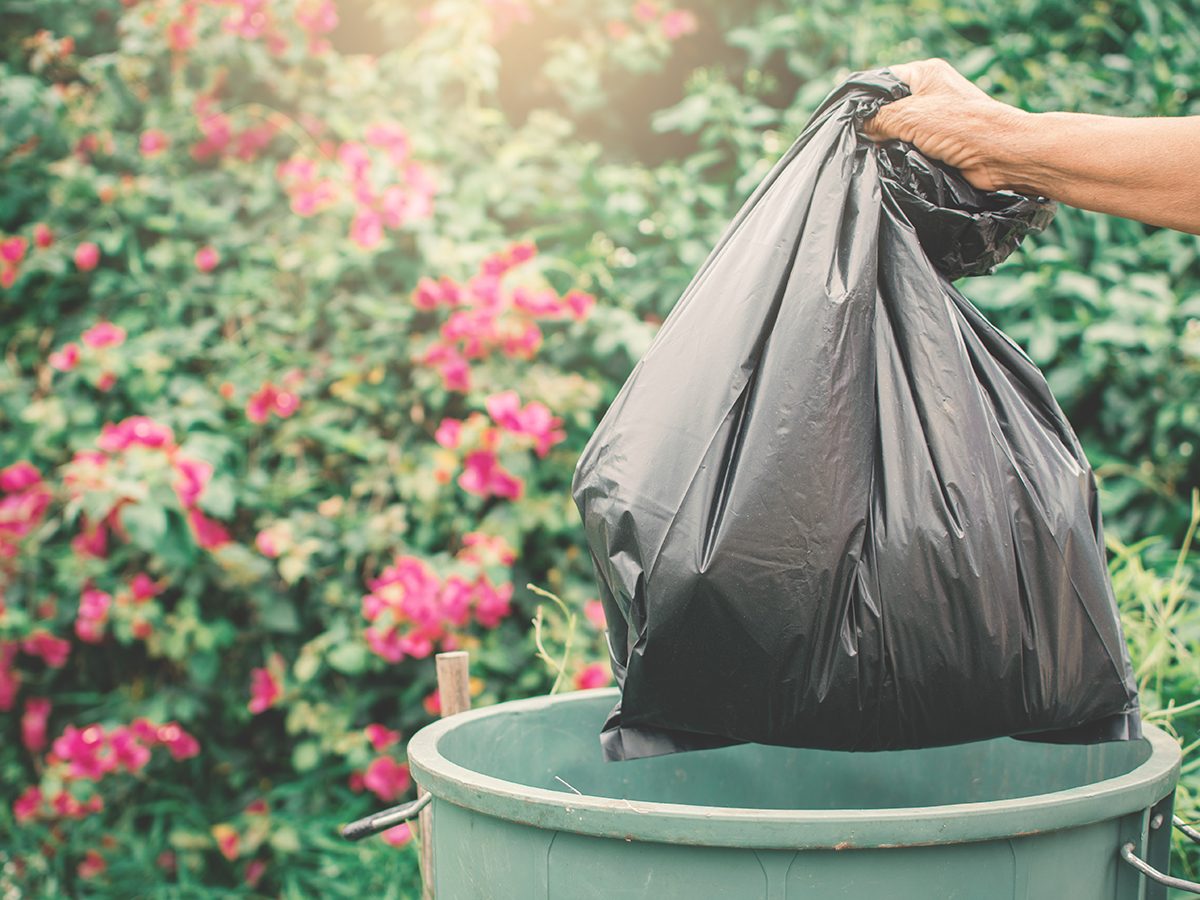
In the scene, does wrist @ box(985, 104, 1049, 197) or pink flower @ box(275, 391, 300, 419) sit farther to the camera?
pink flower @ box(275, 391, 300, 419)

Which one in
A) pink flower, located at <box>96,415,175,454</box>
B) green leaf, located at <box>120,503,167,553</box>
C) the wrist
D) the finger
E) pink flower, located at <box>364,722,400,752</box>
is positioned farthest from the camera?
pink flower, located at <box>364,722,400,752</box>

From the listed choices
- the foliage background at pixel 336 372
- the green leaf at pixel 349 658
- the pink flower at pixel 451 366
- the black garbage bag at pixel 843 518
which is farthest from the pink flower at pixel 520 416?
the black garbage bag at pixel 843 518

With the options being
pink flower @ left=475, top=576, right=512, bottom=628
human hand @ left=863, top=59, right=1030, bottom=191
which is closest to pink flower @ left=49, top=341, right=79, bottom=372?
pink flower @ left=475, top=576, right=512, bottom=628

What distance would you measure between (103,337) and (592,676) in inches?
59.7

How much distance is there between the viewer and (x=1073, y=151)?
3.85 ft

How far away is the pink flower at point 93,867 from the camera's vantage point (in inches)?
107

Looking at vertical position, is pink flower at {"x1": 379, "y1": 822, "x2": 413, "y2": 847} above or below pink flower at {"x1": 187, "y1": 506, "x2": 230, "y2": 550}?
below

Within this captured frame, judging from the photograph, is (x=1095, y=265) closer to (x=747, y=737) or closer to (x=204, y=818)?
(x=747, y=737)

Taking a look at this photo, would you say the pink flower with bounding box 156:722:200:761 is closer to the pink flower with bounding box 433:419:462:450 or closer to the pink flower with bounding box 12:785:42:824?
the pink flower with bounding box 12:785:42:824

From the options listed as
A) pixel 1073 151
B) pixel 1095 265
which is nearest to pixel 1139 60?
pixel 1095 265

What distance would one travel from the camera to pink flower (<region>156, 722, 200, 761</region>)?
265cm

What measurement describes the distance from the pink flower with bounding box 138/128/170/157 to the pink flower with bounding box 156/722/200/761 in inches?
65.4

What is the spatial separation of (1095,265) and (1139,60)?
1.88 feet

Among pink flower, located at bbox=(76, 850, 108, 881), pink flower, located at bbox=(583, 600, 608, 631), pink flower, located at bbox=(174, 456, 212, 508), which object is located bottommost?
pink flower, located at bbox=(76, 850, 108, 881)
